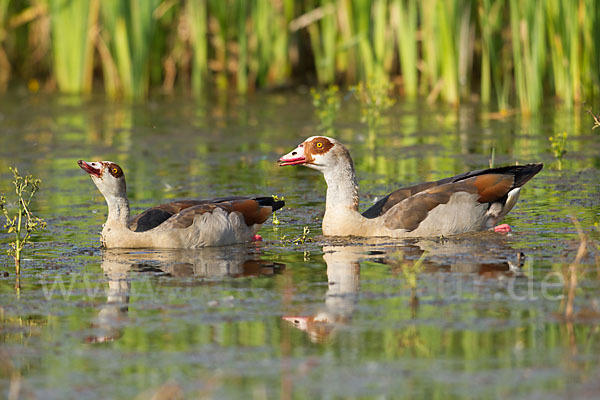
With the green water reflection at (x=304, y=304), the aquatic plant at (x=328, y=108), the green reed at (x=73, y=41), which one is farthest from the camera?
the green reed at (x=73, y=41)

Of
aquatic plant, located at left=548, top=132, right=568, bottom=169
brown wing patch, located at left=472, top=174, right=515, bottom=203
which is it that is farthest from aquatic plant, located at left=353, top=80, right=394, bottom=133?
brown wing patch, located at left=472, top=174, right=515, bottom=203

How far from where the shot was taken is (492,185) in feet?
33.3

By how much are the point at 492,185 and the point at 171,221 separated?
9.97 feet

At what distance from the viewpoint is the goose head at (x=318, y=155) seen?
34.0 ft

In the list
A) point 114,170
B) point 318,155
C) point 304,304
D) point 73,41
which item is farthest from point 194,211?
point 73,41

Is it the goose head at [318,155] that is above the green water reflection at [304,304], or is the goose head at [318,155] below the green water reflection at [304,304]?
above

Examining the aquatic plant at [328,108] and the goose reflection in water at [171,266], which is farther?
the aquatic plant at [328,108]

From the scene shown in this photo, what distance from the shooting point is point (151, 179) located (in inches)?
552

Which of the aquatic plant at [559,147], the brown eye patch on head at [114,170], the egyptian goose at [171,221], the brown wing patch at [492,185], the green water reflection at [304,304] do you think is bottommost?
the green water reflection at [304,304]

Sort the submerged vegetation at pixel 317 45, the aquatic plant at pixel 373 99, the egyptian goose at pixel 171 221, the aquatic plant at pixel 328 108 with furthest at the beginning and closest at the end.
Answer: the submerged vegetation at pixel 317 45, the aquatic plant at pixel 373 99, the aquatic plant at pixel 328 108, the egyptian goose at pixel 171 221

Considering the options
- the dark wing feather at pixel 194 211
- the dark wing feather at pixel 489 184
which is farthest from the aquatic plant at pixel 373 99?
the dark wing feather at pixel 194 211

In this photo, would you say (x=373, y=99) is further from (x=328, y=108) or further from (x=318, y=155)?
(x=318, y=155)

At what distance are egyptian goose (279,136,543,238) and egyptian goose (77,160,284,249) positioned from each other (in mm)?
738

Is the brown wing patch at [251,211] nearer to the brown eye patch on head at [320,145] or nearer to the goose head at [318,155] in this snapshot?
the goose head at [318,155]
